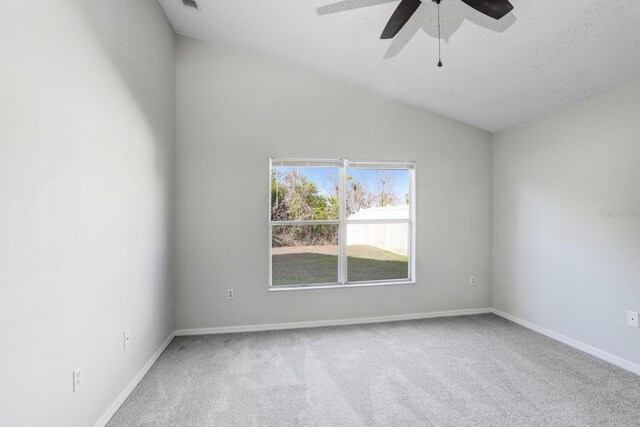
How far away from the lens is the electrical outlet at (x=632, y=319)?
2540 mm

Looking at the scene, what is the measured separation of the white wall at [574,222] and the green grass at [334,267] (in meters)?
1.34

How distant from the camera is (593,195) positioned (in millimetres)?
2867

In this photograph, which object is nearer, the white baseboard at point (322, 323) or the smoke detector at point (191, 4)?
the smoke detector at point (191, 4)

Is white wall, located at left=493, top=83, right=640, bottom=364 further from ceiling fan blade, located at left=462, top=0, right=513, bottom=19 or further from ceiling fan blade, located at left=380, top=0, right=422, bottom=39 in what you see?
ceiling fan blade, located at left=380, top=0, right=422, bottom=39

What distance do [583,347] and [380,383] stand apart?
2.09m

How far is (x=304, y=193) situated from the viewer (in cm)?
368

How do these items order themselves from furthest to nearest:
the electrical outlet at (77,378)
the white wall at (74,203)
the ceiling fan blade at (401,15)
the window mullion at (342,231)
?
1. the window mullion at (342,231)
2. the ceiling fan blade at (401,15)
3. the electrical outlet at (77,378)
4. the white wall at (74,203)

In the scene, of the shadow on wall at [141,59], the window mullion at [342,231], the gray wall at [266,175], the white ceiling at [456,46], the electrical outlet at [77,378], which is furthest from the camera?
the window mullion at [342,231]

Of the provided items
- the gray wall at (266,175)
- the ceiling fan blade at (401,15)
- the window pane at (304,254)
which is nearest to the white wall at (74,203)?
the gray wall at (266,175)

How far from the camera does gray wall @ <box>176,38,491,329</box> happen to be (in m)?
3.37

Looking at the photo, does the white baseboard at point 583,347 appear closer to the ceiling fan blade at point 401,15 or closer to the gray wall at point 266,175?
the gray wall at point 266,175

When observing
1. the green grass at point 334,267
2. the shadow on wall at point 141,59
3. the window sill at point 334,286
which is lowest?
the window sill at point 334,286

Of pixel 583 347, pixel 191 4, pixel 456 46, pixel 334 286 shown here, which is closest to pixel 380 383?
pixel 334 286

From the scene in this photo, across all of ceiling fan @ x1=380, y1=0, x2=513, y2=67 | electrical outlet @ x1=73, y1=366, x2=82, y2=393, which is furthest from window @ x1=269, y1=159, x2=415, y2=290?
electrical outlet @ x1=73, y1=366, x2=82, y2=393
